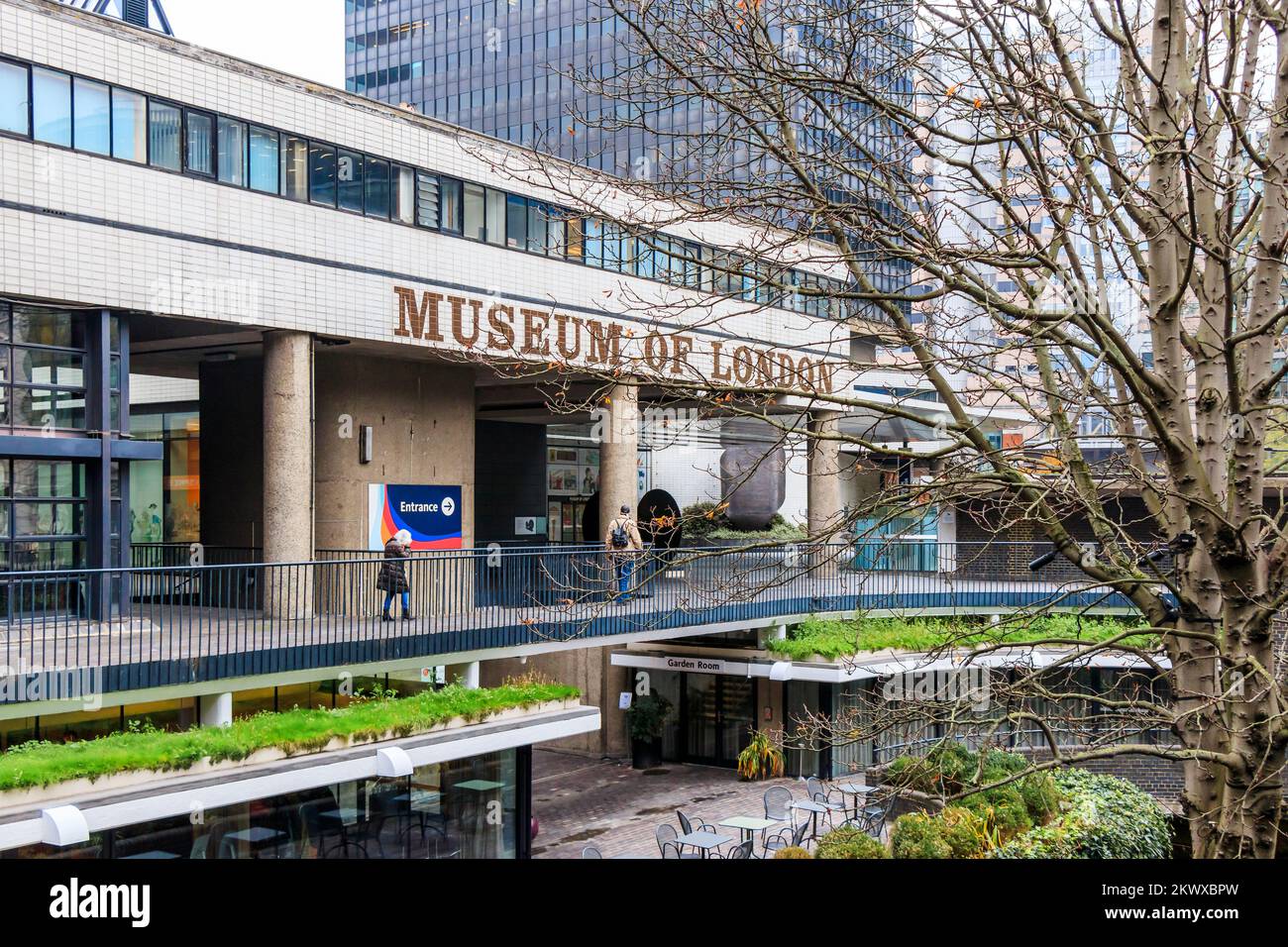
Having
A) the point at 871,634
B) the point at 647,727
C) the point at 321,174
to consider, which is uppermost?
the point at 321,174

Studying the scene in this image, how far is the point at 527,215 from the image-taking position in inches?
973

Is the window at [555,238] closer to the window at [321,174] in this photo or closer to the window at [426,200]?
the window at [426,200]

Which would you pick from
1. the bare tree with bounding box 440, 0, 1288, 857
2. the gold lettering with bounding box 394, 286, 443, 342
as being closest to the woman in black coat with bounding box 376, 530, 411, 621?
the gold lettering with bounding box 394, 286, 443, 342

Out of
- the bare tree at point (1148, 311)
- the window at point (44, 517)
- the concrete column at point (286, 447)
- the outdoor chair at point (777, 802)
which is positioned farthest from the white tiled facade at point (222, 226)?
the outdoor chair at point (777, 802)

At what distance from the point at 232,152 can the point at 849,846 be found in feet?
46.0

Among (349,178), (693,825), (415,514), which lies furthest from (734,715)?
(349,178)

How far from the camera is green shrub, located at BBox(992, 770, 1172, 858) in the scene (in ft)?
45.4

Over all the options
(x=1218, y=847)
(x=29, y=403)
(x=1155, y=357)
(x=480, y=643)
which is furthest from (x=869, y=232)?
(x=29, y=403)

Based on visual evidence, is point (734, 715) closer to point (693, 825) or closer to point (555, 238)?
point (693, 825)

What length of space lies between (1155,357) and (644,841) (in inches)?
613

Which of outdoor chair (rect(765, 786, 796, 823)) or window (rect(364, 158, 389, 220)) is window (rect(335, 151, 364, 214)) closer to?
window (rect(364, 158, 389, 220))

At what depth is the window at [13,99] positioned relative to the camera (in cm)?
1561

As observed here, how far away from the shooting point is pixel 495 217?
2389 cm

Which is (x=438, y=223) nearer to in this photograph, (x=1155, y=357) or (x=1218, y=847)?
(x=1155, y=357)
